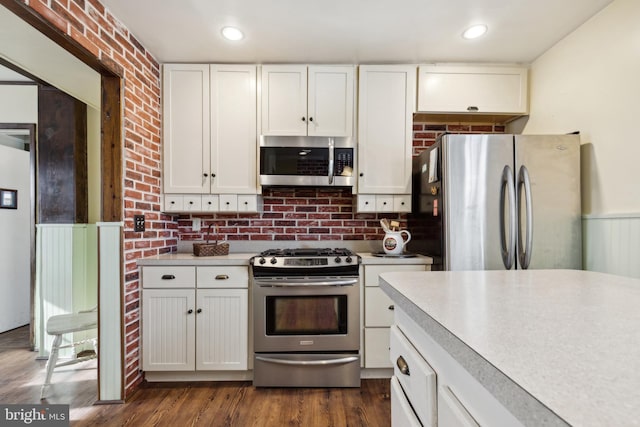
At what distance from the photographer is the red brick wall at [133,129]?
1714 mm

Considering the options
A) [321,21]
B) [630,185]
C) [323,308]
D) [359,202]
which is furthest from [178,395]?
[630,185]

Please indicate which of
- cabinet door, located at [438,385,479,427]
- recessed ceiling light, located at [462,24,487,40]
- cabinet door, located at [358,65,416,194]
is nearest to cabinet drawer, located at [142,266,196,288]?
cabinet door, located at [358,65,416,194]

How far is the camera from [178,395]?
2053 millimetres

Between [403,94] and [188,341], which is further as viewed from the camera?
[403,94]

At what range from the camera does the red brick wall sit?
171 centimetres

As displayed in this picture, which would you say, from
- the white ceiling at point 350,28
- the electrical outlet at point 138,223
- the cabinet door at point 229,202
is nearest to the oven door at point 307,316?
the cabinet door at point 229,202

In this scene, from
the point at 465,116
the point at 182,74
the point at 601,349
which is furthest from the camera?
the point at 465,116

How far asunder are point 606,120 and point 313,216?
2071 millimetres

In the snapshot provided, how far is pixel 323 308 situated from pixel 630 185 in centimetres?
193

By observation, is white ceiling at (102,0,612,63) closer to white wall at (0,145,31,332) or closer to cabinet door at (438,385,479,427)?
cabinet door at (438,385,479,427)

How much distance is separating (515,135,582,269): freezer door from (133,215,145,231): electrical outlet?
2557 mm

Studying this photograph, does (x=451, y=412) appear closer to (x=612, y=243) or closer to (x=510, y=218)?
(x=510, y=218)

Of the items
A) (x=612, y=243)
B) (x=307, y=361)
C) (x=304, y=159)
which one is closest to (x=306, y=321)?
(x=307, y=361)

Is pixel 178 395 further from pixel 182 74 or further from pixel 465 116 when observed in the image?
pixel 465 116
